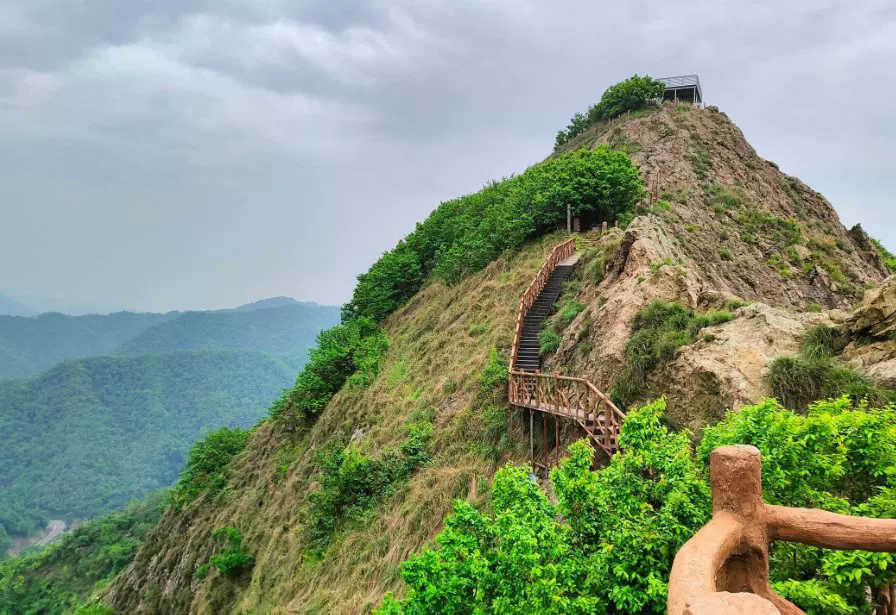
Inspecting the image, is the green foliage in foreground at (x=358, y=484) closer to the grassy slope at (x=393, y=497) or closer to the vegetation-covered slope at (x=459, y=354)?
the vegetation-covered slope at (x=459, y=354)

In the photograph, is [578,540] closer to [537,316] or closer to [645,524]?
[645,524]

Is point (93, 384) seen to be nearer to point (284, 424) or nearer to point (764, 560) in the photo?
point (284, 424)

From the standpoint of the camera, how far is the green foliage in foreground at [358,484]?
16109 millimetres

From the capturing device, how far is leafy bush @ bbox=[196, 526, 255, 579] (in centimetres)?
1944

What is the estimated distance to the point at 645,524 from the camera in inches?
211

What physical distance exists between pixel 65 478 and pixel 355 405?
527 ft

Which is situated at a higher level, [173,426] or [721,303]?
[721,303]

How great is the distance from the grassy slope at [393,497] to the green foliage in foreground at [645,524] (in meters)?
7.32

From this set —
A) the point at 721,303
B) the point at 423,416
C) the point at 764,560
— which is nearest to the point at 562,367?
the point at 721,303

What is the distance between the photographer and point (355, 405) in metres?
22.2

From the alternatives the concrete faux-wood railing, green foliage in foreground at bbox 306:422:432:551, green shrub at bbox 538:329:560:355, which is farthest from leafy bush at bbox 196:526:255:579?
green shrub at bbox 538:329:560:355

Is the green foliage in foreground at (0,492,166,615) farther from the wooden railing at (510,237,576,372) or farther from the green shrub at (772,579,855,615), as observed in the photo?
the green shrub at (772,579,855,615)

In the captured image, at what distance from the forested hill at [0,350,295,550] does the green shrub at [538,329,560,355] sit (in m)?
147

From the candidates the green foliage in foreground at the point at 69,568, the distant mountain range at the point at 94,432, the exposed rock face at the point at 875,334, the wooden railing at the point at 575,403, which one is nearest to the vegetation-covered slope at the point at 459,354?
the wooden railing at the point at 575,403
